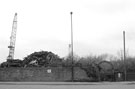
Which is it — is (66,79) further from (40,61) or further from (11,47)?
(11,47)

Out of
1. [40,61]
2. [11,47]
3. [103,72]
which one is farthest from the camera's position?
[11,47]

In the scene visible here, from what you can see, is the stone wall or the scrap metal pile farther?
the scrap metal pile

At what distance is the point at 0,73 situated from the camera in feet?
170

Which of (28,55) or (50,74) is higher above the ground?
(28,55)

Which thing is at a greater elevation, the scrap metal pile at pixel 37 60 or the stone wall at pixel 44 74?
the scrap metal pile at pixel 37 60

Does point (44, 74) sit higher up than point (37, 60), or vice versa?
point (37, 60)

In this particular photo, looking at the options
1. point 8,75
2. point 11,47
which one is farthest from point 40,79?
point 11,47

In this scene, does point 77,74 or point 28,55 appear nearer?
point 77,74

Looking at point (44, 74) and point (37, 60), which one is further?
point (37, 60)

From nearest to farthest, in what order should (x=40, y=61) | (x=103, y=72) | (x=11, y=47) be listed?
(x=103, y=72) < (x=40, y=61) < (x=11, y=47)

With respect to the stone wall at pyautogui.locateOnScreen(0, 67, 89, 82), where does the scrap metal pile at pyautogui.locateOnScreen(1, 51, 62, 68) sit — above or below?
above

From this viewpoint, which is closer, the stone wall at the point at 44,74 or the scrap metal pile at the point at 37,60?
the stone wall at the point at 44,74

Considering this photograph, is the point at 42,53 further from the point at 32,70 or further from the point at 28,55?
the point at 32,70

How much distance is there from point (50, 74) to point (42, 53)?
18.8 m
